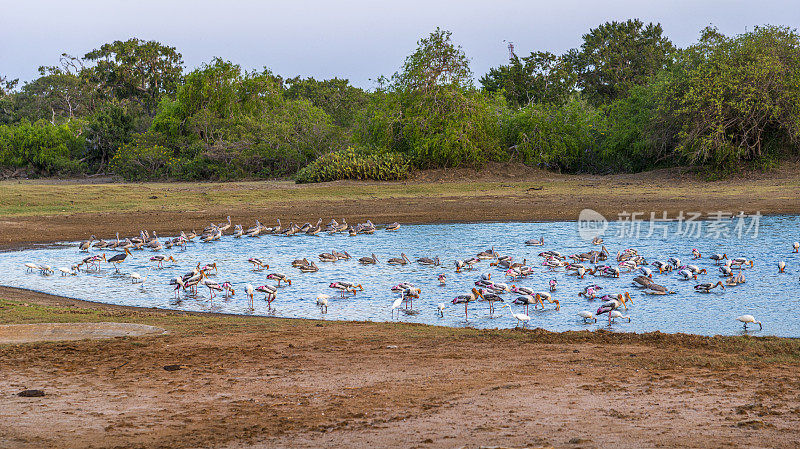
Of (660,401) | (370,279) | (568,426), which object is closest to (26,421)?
(568,426)

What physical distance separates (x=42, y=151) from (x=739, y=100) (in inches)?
1360

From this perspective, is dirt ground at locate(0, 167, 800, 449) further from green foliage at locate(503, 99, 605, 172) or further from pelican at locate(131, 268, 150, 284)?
green foliage at locate(503, 99, 605, 172)

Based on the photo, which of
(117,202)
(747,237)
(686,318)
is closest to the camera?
(686,318)

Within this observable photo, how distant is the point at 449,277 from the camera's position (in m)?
15.5

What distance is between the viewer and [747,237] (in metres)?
19.7

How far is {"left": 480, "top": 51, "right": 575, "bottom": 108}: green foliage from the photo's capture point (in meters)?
42.3

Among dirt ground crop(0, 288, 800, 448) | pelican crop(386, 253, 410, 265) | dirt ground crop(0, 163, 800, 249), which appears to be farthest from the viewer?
dirt ground crop(0, 163, 800, 249)

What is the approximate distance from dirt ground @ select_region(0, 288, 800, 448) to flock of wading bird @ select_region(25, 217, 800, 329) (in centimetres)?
274

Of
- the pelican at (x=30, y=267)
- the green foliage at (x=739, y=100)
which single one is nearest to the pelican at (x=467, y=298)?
the pelican at (x=30, y=267)

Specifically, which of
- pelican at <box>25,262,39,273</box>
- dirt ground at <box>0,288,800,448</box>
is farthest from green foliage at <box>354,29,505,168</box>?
dirt ground at <box>0,288,800,448</box>

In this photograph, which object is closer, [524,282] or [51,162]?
[524,282]

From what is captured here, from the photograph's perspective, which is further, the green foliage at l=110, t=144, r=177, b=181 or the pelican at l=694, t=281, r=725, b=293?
the green foliage at l=110, t=144, r=177, b=181

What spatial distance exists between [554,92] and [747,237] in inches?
940

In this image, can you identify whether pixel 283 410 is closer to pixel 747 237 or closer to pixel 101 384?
pixel 101 384
